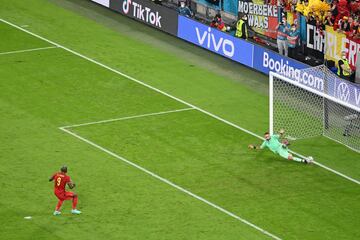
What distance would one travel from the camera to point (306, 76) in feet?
123

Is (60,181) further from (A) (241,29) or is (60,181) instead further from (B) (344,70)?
(A) (241,29)

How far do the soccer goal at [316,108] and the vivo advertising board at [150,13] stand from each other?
7.99m

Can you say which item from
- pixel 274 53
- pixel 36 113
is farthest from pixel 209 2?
pixel 36 113

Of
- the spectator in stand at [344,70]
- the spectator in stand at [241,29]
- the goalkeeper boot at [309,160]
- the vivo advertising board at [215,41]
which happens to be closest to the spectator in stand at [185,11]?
the vivo advertising board at [215,41]

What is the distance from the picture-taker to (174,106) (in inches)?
1484

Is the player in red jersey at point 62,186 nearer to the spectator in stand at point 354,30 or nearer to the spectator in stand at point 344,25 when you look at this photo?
the spectator in stand at point 354,30

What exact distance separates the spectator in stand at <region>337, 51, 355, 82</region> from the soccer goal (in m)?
1.51

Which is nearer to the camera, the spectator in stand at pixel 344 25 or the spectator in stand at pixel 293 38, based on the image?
the spectator in stand at pixel 344 25

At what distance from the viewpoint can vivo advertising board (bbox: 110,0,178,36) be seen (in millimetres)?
44594

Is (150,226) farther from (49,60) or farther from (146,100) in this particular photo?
(49,60)

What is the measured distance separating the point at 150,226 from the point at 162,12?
17.5m

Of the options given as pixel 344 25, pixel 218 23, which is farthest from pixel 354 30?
pixel 218 23

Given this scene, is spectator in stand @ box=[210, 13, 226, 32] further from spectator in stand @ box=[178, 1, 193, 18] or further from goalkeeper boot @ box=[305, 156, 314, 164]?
goalkeeper boot @ box=[305, 156, 314, 164]

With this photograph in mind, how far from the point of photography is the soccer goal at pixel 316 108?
3541 cm
